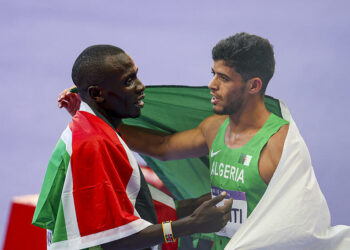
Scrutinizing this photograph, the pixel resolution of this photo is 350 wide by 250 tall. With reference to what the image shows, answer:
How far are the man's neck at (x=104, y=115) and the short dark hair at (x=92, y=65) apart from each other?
9 cm

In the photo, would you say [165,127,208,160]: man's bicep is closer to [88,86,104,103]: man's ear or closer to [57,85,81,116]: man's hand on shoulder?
[57,85,81,116]: man's hand on shoulder

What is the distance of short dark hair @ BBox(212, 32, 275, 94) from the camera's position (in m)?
2.61

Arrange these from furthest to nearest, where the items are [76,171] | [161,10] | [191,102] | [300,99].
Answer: [161,10] < [300,99] < [191,102] < [76,171]

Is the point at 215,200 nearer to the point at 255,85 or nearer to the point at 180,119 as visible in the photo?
the point at 255,85

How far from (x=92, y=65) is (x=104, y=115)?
0.22 meters

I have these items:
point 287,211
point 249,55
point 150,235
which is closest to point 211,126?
point 249,55

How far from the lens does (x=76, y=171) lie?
2373 mm

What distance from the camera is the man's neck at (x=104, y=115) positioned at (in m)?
2.52

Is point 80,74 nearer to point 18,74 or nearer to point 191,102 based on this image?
point 191,102

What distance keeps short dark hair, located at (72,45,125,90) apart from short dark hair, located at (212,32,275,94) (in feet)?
1.59

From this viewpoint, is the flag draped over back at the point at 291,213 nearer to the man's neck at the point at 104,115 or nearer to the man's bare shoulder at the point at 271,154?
the man's bare shoulder at the point at 271,154

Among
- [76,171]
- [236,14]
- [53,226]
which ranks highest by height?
[236,14]

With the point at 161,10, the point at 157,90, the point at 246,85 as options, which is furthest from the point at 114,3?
the point at 246,85

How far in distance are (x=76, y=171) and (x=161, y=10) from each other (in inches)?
196
